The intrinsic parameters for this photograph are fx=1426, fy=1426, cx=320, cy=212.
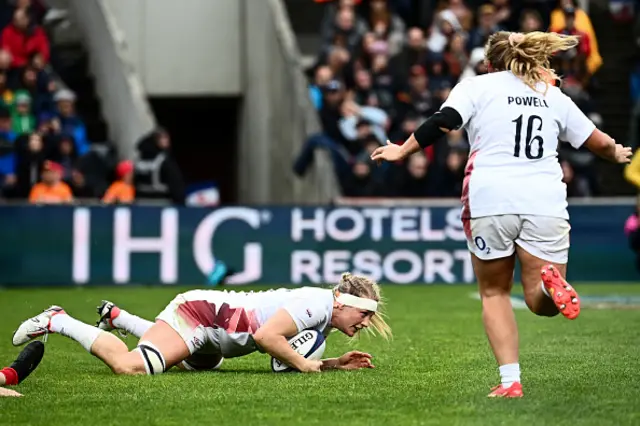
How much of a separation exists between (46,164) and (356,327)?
39.2 ft

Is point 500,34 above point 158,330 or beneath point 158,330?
above

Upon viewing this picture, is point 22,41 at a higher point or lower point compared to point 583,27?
lower

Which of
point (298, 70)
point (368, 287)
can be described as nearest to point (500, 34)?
point (368, 287)

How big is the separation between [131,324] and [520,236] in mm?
3303

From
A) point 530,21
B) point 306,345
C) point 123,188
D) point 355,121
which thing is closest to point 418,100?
point 355,121

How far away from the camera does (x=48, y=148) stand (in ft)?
71.8

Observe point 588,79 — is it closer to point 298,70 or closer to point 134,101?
point 298,70

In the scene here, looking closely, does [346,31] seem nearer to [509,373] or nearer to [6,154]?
[6,154]

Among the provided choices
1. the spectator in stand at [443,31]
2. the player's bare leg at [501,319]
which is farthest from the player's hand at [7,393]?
the spectator in stand at [443,31]

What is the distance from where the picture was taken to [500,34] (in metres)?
8.38

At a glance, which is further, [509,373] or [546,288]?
[509,373]

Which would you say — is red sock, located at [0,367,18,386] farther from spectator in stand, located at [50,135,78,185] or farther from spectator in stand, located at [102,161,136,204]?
spectator in stand, located at [50,135,78,185]

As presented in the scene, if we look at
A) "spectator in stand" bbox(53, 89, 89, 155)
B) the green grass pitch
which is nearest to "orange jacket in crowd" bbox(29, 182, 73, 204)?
"spectator in stand" bbox(53, 89, 89, 155)

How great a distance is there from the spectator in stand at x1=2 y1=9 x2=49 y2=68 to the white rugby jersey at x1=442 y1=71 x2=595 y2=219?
55.1 feet
